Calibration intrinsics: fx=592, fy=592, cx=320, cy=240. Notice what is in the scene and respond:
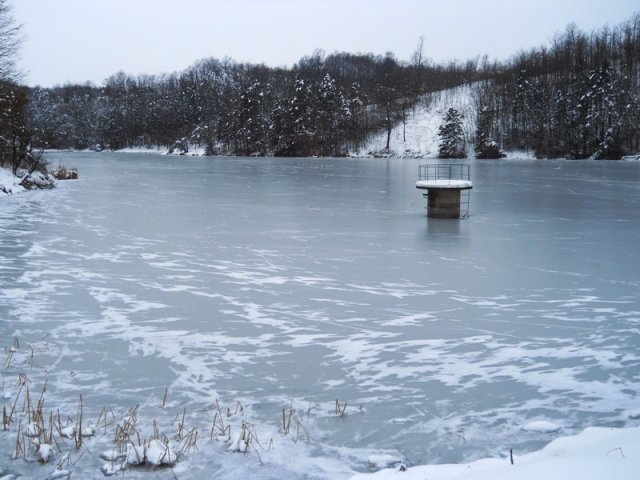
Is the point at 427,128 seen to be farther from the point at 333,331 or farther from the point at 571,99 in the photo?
the point at 333,331

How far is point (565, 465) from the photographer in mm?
3654

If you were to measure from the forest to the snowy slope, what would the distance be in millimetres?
1589

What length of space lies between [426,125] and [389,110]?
5.95m

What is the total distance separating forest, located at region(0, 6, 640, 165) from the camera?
228ft

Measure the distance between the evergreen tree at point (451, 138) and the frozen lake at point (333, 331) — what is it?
58.7 metres

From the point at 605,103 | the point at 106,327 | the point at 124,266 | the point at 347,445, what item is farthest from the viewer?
the point at 605,103

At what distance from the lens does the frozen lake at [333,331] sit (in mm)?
4984

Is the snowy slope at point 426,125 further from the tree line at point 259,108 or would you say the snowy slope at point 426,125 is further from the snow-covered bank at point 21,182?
the snow-covered bank at point 21,182

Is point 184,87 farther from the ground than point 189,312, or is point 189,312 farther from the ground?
point 184,87

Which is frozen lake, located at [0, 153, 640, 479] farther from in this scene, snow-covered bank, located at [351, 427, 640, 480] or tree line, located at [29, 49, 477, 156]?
tree line, located at [29, 49, 477, 156]

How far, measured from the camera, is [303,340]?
719cm

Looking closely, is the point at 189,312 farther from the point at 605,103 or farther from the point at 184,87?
the point at 184,87

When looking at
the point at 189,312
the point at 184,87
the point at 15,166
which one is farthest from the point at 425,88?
the point at 189,312

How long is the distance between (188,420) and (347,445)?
139 centimetres
